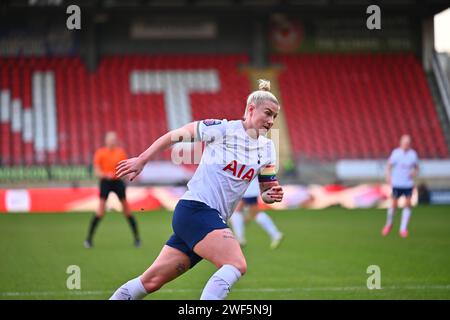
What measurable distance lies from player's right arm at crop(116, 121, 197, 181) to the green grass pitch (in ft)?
14.4

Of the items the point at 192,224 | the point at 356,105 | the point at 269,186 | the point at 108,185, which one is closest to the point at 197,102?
the point at 356,105

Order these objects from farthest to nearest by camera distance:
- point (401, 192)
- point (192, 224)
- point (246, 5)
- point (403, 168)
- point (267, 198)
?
point (246, 5)
point (401, 192)
point (403, 168)
point (267, 198)
point (192, 224)

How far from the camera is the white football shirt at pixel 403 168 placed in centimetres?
2006

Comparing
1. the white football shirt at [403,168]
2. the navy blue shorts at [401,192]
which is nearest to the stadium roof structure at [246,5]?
the white football shirt at [403,168]

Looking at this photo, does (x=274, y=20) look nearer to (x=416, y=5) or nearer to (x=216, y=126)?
(x=416, y=5)

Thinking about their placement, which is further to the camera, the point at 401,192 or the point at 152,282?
the point at 401,192

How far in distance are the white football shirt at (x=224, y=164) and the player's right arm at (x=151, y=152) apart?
0.47 feet

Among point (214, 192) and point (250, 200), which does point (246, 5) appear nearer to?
point (250, 200)

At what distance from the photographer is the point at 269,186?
295 inches

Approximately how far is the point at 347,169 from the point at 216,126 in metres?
26.3

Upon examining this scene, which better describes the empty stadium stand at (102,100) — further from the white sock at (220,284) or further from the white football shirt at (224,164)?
the white sock at (220,284)

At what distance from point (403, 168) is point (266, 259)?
20.4 feet

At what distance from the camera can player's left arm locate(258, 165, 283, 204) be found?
24.2ft

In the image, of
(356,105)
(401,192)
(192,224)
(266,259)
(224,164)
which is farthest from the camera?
(356,105)
